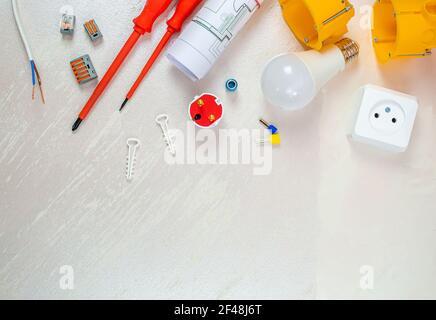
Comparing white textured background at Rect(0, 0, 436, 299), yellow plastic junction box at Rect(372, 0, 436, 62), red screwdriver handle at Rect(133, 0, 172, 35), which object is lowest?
white textured background at Rect(0, 0, 436, 299)

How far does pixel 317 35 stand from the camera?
872 millimetres

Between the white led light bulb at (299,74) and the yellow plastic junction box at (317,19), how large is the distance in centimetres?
3

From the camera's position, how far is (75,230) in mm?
910

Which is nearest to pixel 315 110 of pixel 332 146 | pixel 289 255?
pixel 332 146

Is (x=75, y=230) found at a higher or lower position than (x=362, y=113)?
lower


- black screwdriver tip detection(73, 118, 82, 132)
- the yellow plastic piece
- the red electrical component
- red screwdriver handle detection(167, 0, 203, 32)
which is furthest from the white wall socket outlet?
black screwdriver tip detection(73, 118, 82, 132)

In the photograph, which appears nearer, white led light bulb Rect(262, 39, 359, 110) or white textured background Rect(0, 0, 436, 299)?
white led light bulb Rect(262, 39, 359, 110)

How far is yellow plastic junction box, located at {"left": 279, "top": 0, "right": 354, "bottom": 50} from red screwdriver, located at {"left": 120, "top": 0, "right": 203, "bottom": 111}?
7.0 inches

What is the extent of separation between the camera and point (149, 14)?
0.88 meters

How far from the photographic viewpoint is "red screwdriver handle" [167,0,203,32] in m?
0.87

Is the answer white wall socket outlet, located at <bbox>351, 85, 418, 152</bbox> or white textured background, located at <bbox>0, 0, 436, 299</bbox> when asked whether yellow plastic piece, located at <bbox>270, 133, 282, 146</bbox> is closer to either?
white textured background, located at <bbox>0, 0, 436, 299</bbox>

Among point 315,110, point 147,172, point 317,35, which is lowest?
point 147,172

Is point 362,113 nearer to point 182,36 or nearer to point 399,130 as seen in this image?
point 399,130

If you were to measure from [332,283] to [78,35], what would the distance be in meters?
0.72
